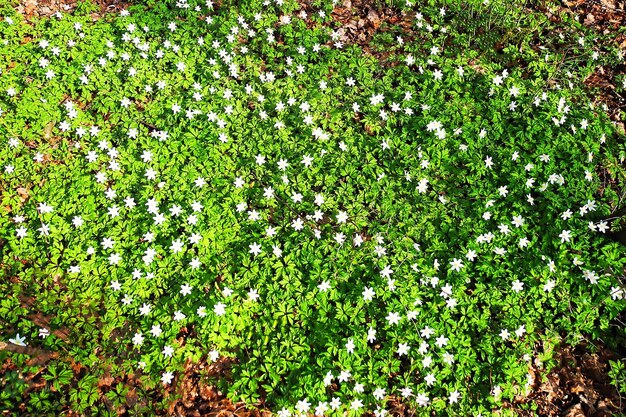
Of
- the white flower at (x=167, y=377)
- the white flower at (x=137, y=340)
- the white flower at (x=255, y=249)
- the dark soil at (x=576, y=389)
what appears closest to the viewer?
the white flower at (x=167, y=377)

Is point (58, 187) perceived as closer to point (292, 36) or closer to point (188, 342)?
point (188, 342)

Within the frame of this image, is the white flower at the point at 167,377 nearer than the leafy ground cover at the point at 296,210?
Yes

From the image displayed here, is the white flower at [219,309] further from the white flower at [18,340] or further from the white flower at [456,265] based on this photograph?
the white flower at [456,265]

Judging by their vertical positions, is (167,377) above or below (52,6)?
below

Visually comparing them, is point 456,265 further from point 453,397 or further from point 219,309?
point 219,309

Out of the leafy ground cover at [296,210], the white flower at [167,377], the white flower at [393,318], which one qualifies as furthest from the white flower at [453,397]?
the white flower at [167,377]

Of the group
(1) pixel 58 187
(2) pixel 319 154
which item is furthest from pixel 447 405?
(1) pixel 58 187

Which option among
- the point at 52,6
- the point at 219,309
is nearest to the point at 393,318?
the point at 219,309

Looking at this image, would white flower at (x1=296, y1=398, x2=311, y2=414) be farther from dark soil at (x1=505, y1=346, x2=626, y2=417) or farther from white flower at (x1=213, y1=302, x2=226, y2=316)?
dark soil at (x1=505, y1=346, x2=626, y2=417)

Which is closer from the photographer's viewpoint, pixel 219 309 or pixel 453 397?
pixel 453 397
